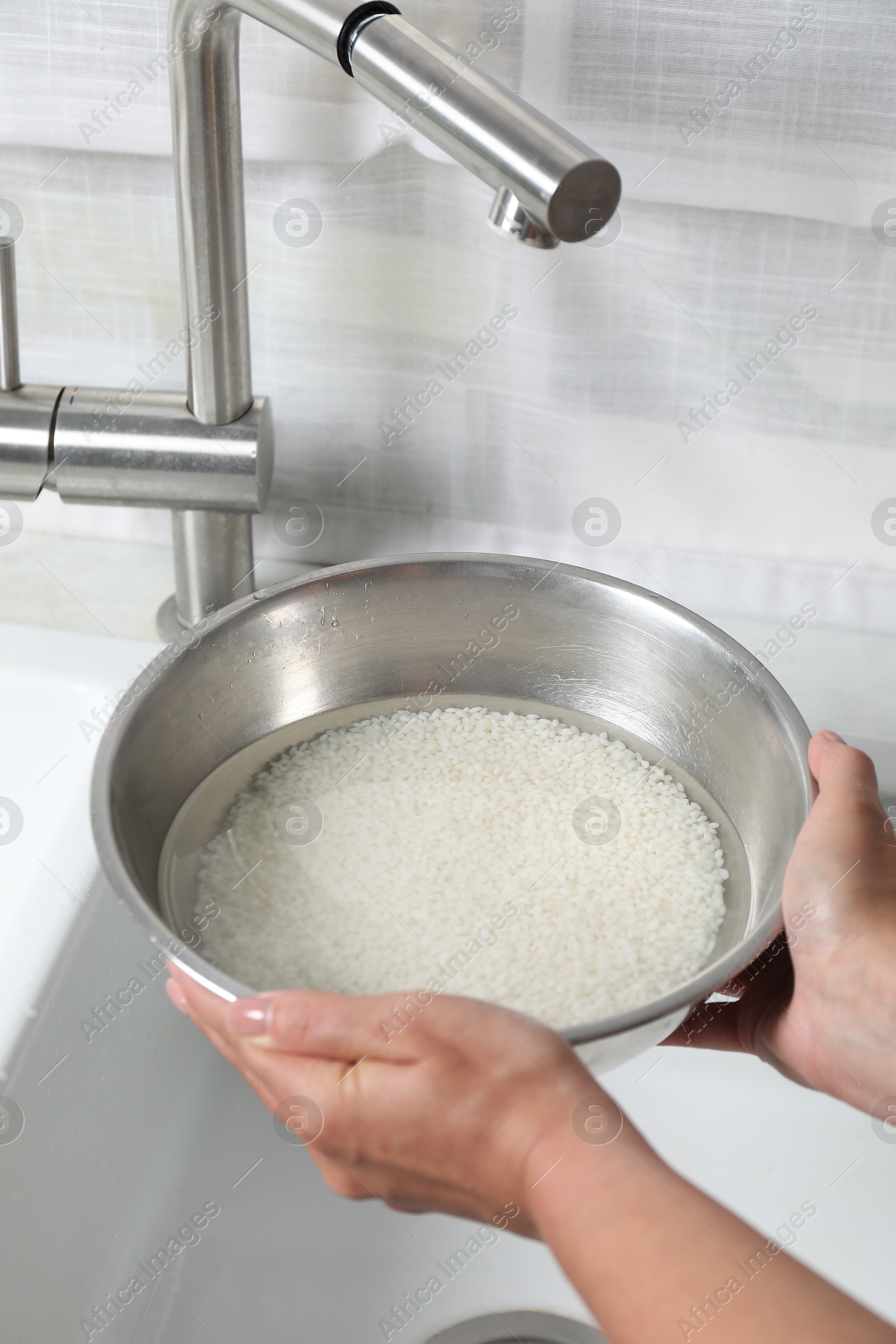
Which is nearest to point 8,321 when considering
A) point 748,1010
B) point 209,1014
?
point 209,1014

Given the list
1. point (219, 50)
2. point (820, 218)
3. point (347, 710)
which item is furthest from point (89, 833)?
point (820, 218)

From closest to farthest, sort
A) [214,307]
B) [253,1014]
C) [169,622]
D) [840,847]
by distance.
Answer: [253,1014], [840,847], [214,307], [169,622]

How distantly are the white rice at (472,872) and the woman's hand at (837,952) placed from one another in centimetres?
5

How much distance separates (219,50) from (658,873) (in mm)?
438

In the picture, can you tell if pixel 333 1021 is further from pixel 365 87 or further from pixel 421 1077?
pixel 365 87

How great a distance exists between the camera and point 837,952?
55cm

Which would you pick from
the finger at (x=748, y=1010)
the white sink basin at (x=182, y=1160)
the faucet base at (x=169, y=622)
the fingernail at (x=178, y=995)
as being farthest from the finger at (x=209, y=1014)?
the faucet base at (x=169, y=622)

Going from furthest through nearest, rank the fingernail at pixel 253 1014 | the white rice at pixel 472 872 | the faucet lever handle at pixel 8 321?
the faucet lever handle at pixel 8 321, the white rice at pixel 472 872, the fingernail at pixel 253 1014

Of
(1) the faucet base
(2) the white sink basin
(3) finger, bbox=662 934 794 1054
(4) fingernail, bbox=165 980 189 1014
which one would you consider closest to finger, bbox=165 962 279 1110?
(4) fingernail, bbox=165 980 189 1014

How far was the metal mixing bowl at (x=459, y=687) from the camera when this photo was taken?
52 cm

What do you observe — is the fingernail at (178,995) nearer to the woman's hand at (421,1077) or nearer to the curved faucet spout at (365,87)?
the woman's hand at (421,1077)

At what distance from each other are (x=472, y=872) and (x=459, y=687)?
0.12 meters

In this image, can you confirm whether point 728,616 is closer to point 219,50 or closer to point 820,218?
point 820,218

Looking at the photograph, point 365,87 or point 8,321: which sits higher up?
point 365,87
